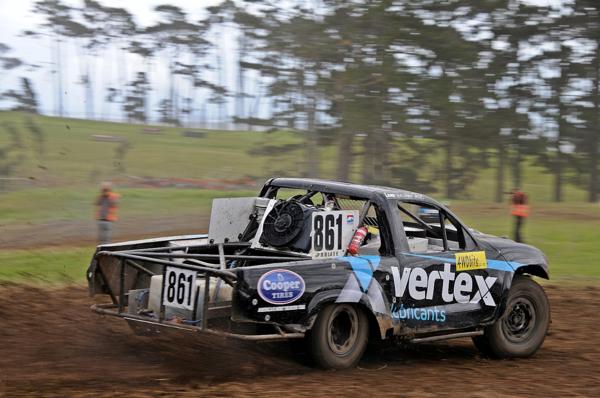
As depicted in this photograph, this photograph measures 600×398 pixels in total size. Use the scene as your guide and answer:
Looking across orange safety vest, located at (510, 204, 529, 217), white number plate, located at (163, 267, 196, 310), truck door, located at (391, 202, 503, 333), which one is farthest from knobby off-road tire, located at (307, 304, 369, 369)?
orange safety vest, located at (510, 204, 529, 217)

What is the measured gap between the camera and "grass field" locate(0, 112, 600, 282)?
1933cm

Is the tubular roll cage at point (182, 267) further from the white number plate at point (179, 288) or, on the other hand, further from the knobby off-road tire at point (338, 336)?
the knobby off-road tire at point (338, 336)

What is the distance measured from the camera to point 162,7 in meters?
66.8

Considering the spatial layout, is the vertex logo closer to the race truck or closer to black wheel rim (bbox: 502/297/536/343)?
the race truck

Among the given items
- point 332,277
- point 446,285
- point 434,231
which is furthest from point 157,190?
point 332,277

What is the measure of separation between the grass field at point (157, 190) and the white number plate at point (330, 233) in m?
6.90

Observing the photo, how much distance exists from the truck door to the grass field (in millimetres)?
7032

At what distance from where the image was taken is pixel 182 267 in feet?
24.1

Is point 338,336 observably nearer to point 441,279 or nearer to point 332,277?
point 332,277

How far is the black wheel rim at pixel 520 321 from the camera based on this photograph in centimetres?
900

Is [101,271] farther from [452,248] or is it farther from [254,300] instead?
[452,248]

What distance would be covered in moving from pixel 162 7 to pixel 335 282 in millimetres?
62356

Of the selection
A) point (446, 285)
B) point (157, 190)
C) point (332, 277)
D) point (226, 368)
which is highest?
point (157, 190)

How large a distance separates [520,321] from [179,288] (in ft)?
12.6
